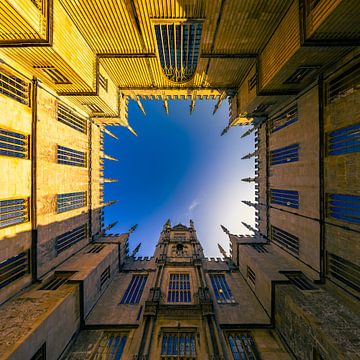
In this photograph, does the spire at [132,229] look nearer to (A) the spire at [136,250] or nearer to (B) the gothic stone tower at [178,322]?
(A) the spire at [136,250]

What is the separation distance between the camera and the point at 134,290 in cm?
3003

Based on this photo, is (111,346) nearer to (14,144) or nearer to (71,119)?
(14,144)

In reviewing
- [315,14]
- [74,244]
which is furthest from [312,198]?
[74,244]

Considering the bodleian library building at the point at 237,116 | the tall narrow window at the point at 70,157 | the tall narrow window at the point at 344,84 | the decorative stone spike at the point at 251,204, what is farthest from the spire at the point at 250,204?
the tall narrow window at the point at 70,157

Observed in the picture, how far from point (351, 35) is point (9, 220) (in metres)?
36.1

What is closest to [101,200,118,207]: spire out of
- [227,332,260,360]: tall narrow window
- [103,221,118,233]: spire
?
[103,221,118,233]: spire

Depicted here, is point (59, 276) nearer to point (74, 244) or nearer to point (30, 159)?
point (74, 244)

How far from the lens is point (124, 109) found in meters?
36.7

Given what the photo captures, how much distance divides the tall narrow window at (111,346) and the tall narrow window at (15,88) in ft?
94.0

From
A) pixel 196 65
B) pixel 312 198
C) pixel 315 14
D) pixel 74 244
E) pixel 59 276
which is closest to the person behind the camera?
pixel 315 14

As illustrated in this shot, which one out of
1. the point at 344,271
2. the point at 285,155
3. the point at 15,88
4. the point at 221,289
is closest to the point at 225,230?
the point at 221,289

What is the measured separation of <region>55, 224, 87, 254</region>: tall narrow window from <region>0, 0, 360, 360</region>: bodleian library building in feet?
1.16

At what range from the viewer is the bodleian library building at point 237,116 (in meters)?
16.7

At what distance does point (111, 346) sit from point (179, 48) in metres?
37.8
